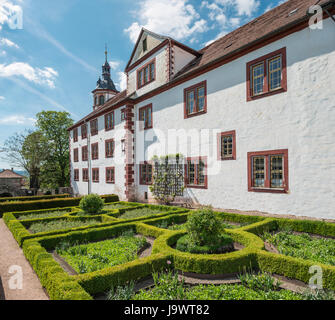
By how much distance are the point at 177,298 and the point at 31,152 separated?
132ft

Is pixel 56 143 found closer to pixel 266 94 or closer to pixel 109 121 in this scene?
pixel 109 121

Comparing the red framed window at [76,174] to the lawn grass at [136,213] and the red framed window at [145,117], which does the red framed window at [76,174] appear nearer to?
the red framed window at [145,117]

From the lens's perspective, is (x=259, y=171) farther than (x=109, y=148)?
No

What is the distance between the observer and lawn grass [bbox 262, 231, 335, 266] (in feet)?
20.7

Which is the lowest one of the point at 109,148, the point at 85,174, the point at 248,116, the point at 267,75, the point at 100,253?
the point at 100,253

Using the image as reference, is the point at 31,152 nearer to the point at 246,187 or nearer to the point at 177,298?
the point at 246,187

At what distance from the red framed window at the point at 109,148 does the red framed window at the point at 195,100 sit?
35.3 feet

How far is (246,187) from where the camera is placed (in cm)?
1277

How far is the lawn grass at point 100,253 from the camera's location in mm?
6217

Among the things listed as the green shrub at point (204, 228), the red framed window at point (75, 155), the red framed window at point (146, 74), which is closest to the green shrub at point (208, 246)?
the green shrub at point (204, 228)

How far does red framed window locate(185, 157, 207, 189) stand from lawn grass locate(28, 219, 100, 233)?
6.93 metres

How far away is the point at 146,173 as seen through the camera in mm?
20078

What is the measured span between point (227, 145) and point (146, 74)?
11752 mm

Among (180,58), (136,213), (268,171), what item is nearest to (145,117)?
(180,58)
